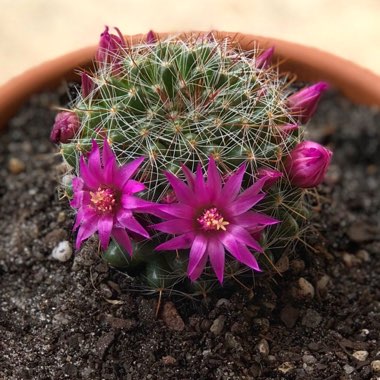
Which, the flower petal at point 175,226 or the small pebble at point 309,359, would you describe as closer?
the flower petal at point 175,226

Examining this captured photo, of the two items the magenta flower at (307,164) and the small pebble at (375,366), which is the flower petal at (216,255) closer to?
the magenta flower at (307,164)

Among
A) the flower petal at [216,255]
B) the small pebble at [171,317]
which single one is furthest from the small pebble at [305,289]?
the flower petal at [216,255]

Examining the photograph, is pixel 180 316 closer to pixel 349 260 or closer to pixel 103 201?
pixel 103 201

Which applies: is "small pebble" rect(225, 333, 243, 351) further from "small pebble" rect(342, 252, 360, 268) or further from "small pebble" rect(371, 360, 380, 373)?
"small pebble" rect(342, 252, 360, 268)

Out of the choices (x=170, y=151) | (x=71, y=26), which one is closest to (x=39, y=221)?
(x=170, y=151)

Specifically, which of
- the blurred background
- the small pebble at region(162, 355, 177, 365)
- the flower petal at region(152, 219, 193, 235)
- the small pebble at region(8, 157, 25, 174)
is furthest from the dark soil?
the blurred background

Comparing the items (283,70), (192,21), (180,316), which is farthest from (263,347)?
(192,21)

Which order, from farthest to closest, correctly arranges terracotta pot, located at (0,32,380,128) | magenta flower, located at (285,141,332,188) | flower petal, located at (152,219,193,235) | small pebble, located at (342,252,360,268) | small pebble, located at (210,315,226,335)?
terracotta pot, located at (0,32,380,128) < small pebble, located at (342,252,360,268) < small pebble, located at (210,315,226,335) < magenta flower, located at (285,141,332,188) < flower petal, located at (152,219,193,235)
